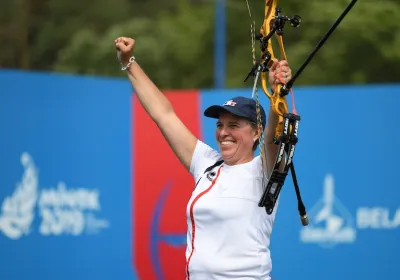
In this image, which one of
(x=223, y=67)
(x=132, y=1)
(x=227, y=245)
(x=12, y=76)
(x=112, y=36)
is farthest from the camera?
(x=132, y=1)

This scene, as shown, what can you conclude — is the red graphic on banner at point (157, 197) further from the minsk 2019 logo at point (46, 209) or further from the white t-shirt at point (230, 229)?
the white t-shirt at point (230, 229)

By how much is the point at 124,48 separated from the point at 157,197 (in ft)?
14.0

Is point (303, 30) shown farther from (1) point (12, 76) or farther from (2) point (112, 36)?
(1) point (12, 76)

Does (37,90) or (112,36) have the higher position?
(112,36)

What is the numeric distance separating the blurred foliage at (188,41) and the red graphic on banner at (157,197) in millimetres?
2595

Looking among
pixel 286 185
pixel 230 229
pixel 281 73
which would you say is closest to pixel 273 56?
pixel 281 73

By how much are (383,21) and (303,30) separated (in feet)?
3.28

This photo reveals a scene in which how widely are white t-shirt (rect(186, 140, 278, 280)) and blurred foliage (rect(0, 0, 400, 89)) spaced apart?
267 inches

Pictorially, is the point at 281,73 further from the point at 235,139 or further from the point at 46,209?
the point at 46,209

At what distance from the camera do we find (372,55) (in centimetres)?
1173

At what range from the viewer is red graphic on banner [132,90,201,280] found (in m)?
8.63

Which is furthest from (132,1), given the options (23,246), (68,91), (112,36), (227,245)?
(227,245)

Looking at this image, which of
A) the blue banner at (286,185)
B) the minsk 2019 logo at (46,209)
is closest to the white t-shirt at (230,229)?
the minsk 2019 logo at (46,209)

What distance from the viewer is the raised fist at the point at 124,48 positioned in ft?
14.9
